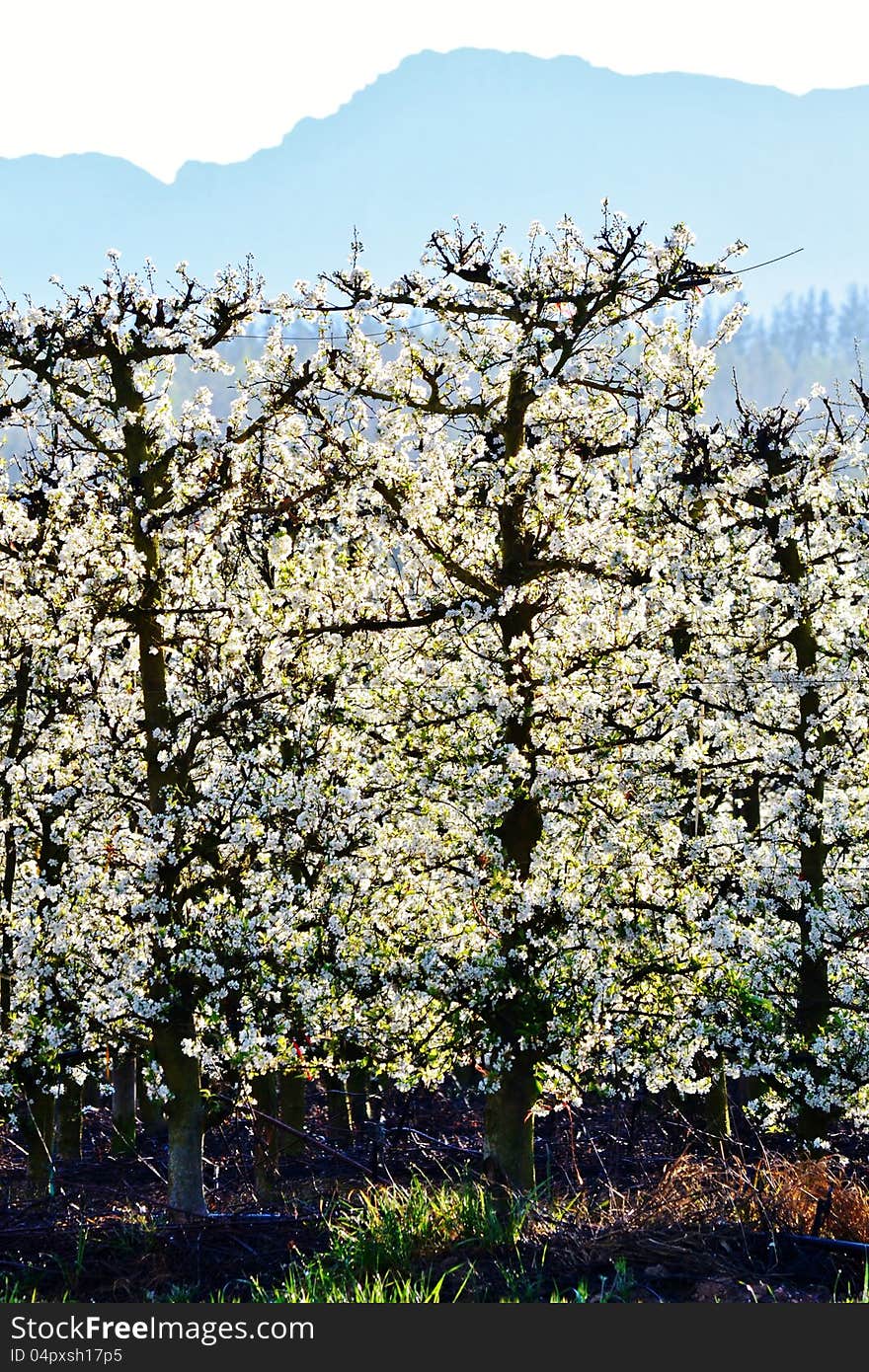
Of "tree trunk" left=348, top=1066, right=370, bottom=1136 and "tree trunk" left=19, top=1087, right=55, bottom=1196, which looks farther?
"tree trunk" left=348, top=1066, right=370, bottom=1136

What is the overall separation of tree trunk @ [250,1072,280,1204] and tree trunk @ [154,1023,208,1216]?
0.76 meters

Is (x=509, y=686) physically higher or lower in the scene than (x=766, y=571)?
lower

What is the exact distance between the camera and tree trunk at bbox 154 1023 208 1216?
14445mm

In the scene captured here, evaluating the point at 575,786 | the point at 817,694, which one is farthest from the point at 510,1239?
the point at 817,694

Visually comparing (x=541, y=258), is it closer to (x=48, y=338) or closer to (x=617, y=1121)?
(x=48, y=338)

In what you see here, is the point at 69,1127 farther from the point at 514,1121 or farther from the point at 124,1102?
the point at 514,1121

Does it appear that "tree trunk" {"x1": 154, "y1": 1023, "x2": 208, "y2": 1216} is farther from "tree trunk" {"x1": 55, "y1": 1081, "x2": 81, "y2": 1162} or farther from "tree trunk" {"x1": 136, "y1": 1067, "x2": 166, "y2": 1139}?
"tree trunk" {"x1": 136, "y1": 1067, "x2": 166, "y2": 1139}

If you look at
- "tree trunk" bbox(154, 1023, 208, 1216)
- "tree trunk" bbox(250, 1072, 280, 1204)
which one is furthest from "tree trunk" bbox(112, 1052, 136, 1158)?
"tree trunk" bbox(154, 1023, 208, 1216)

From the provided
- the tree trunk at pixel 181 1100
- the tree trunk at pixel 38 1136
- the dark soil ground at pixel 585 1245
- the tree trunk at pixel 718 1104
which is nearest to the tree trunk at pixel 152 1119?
the tree trunk at pixel 38 1136

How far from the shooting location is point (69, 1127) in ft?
72.6

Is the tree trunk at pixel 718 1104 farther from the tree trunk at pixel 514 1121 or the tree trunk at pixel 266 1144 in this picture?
the tree trunk at pixel 266 1144

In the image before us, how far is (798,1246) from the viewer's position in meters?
8.77

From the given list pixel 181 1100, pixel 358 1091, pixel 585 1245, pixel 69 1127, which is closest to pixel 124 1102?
pixel 69 1127

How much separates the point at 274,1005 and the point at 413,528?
19.3 feet
